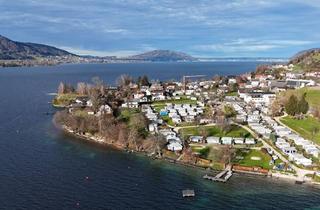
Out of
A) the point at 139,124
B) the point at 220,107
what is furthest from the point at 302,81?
the point at 139,124

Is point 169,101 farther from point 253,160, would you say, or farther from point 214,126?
point 253,160

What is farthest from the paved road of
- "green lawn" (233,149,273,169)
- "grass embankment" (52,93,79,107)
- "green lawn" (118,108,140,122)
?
"grass embankment" (52,93,79,107)

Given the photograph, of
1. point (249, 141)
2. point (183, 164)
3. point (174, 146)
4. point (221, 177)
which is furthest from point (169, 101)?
point (221, 177)

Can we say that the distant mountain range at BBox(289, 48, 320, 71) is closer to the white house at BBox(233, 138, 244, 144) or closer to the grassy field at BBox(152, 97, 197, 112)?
the grassy field at BBox(152, 97, 197, 112)

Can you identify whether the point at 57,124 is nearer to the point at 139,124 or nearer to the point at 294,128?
the point at 139,124

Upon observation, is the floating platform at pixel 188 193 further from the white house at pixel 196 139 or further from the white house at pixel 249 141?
the white house at pixel 249 141

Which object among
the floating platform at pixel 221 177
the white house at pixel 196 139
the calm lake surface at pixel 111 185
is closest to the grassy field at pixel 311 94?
the white house at pixel 196 139
